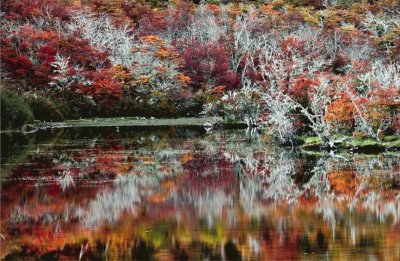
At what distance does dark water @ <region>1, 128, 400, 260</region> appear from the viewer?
1069cm

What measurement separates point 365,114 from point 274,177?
313 inches

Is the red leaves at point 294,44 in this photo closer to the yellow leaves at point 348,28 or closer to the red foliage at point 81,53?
the yellow leaves at point 348,28

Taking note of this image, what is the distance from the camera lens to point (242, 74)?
52.5 m

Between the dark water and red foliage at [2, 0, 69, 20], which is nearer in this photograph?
the dark water

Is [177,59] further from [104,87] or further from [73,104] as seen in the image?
[73,104]

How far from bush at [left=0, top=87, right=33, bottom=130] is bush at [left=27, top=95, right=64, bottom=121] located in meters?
3.92

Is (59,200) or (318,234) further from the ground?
(318,234)

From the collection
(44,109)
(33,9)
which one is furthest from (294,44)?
(33,9)

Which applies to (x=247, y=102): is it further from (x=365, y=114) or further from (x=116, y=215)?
(x=116, y=215)

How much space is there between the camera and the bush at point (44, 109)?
41.8m

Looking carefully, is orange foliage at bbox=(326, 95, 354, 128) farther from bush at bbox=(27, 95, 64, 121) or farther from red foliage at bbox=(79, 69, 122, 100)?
red foliage at bbox=(79, 69, 122, 100)

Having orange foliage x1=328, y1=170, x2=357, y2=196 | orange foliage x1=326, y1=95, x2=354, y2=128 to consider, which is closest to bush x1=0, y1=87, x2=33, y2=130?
orange foliage x1=326, y1=95, x2=354, y2=128

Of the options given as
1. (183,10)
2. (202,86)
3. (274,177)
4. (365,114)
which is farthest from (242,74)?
(274,177)

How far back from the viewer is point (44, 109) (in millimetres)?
42688
